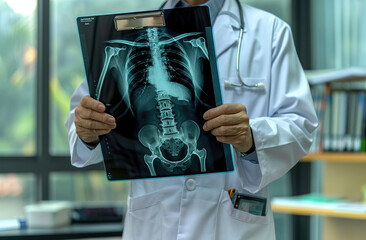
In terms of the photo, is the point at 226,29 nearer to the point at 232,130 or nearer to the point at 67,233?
the point at 232,130

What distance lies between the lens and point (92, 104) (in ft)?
3.64

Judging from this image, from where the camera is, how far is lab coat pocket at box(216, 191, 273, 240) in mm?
1191

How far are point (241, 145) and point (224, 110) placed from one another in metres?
0.09

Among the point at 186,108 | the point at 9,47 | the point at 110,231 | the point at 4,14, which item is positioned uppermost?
the point at 4,14

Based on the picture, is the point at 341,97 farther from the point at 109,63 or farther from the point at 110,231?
the point at 109,63

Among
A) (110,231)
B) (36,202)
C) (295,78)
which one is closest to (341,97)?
(110,231)

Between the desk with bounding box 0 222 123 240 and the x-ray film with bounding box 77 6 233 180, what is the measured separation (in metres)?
1.15

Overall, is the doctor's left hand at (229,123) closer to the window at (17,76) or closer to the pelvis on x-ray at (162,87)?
the pelvis on x-ray at (162,87)

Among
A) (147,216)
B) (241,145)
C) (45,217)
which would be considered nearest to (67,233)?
(45,217)

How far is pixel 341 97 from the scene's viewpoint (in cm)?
259

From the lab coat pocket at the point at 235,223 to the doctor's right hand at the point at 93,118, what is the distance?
1.00 ft

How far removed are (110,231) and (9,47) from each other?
3.62 feet

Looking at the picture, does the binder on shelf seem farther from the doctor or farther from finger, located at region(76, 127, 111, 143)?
finger, located at region(76, 127, 111, 143)

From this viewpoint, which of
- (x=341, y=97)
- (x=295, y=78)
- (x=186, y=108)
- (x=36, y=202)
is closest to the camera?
(x=186, y=108)
